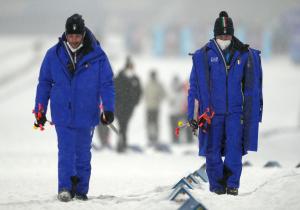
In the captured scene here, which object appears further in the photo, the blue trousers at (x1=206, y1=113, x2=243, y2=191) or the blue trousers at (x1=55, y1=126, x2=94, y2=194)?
the blue trousers at (x1=206, y1=113, x2=243, y2=191)

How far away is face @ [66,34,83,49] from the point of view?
7.57 metres

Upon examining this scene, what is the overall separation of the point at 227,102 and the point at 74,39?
4.81 feet

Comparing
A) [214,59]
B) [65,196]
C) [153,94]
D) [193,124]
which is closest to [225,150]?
[193,124]

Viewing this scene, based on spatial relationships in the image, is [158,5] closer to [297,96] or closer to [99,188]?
[297,96]

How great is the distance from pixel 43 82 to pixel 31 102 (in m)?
23.9

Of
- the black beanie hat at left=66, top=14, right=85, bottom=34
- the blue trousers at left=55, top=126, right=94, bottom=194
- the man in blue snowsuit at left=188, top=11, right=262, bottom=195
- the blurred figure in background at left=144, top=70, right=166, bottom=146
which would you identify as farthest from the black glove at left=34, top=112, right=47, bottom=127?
the blurred figure in background at left=144, top=70, right=166, bottom=146

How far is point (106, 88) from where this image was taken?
7.66 meters

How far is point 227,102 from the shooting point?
7797mm

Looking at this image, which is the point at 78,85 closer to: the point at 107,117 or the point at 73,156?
the point at 107,117

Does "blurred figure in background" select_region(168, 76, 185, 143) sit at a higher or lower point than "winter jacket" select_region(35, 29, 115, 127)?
lower

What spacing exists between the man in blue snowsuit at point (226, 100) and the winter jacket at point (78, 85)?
0.83m

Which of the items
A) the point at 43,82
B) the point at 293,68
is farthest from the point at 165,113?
the point at 43,82

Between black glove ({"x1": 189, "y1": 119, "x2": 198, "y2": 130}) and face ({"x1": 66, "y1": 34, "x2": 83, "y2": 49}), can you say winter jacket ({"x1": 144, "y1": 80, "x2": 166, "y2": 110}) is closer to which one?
black glove ({"x1": 189, "y1": 119, "x2": 198, "y2": 130})

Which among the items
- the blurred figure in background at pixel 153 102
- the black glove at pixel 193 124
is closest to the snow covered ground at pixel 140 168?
the black glove at pixel 193 124
